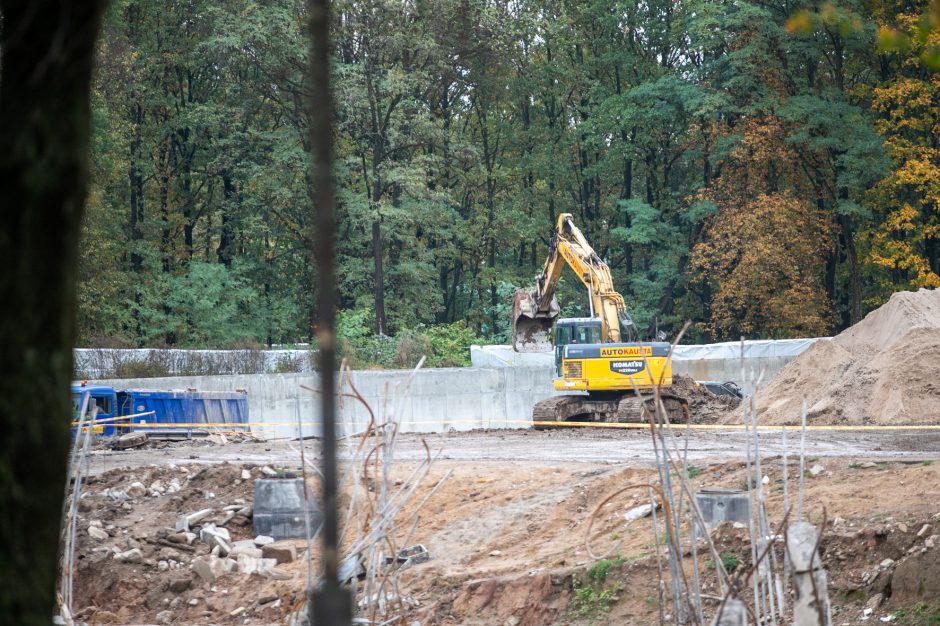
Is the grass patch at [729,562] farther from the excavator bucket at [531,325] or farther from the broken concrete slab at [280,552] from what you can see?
the excavator bucket at [531,325]

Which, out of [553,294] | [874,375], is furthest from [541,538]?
[553,294]

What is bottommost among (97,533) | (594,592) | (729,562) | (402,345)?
(594,592)

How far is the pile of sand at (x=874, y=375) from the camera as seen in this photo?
19922 millimetres

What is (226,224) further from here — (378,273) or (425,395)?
(425,395)

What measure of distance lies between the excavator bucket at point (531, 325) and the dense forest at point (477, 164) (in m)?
7.98

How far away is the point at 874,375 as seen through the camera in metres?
20.9

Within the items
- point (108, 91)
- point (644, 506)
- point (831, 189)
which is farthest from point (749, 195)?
point (644, 506)

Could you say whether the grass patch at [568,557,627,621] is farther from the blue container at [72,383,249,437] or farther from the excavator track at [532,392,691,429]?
the blue container at [72,383,249,437]

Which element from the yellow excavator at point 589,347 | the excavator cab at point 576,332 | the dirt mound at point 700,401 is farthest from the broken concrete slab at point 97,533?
the dirt mound at point 700,401

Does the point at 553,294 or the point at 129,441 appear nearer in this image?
the point at 129,441

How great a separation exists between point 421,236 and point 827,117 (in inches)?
605

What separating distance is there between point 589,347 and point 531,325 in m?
4.25

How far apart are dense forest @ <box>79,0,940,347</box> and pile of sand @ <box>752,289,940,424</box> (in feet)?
33.4

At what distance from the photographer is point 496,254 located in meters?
45.5
